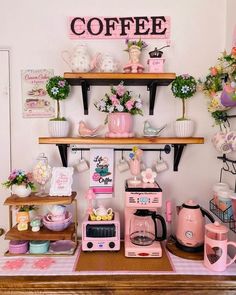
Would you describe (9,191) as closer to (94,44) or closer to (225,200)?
(94,44)

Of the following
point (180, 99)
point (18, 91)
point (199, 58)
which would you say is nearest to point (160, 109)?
point (180, 99)

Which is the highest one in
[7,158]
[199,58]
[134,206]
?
[199,58]

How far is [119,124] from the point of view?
1330mm

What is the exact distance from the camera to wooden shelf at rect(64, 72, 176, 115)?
4.22 ft

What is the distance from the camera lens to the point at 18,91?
1.48m

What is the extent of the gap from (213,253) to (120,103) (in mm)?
887

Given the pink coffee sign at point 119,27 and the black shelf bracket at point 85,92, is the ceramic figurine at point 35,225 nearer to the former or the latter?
the black shelf bracket at point 85,92

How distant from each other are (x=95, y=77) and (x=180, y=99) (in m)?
0.54

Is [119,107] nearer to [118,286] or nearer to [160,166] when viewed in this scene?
[160,166]

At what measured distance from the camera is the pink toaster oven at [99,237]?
1.29 meters

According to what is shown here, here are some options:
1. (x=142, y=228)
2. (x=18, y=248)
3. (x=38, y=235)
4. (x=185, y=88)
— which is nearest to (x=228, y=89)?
(x=185, y=88)

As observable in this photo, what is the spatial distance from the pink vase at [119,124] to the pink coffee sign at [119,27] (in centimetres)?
51

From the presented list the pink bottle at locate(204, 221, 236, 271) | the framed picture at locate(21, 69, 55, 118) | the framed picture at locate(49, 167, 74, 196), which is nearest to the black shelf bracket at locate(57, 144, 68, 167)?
the framed picture at locate(49, 167, 74, 196)

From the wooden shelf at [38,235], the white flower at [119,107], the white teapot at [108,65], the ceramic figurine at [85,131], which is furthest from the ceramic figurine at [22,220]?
the white teapot at [108,65]
